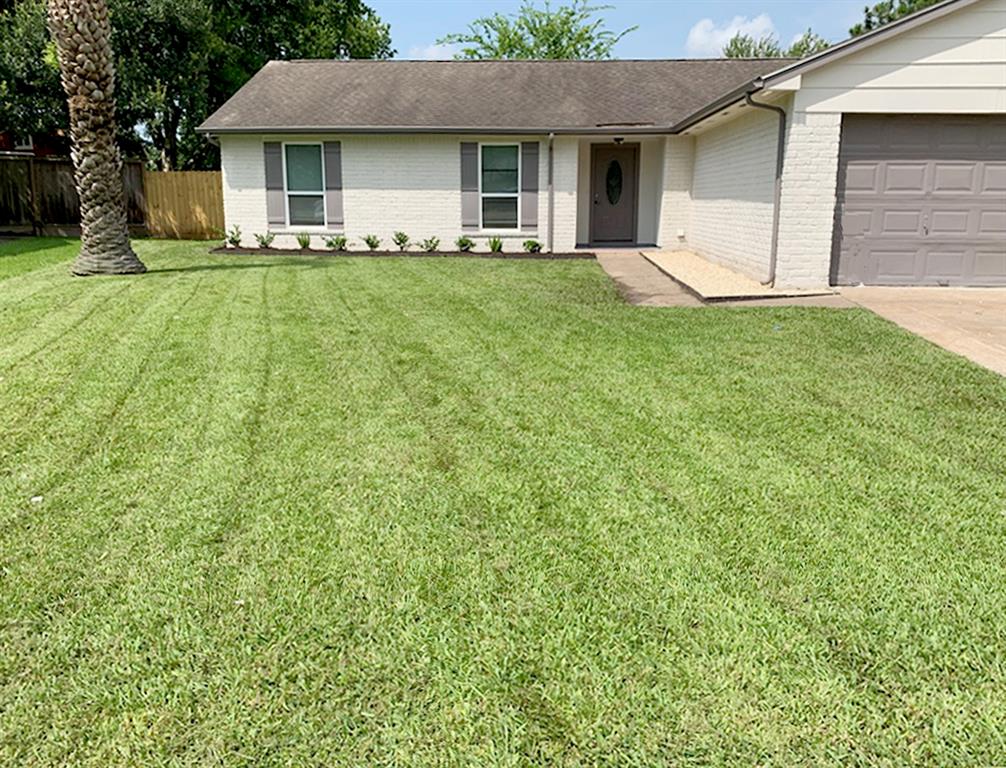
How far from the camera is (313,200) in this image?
16312 mm

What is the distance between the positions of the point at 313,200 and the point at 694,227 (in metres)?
8.02

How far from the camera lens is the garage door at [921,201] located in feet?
32.8

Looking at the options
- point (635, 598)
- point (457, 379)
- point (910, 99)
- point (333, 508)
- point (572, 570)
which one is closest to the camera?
point (635, 598)

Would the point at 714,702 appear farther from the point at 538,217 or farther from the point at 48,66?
the point at 48,66

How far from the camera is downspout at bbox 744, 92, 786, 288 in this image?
10.1 metres

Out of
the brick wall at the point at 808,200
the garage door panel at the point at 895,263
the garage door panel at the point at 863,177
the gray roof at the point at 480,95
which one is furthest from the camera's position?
the gray roof at the point at 480,95

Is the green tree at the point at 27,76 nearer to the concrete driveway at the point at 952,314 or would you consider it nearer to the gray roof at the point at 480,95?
the gray roof at the point at 480,95

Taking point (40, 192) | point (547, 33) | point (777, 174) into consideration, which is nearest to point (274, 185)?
point (40, 192)

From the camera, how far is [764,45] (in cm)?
4716

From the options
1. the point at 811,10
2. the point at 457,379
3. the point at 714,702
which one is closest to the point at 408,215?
the point at 457,379

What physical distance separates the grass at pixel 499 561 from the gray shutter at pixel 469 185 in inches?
408

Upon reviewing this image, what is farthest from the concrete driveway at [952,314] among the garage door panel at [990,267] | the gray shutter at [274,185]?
the gray shutter at [274,185]

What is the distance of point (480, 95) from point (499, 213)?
2965 mm

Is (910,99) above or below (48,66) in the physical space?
below
